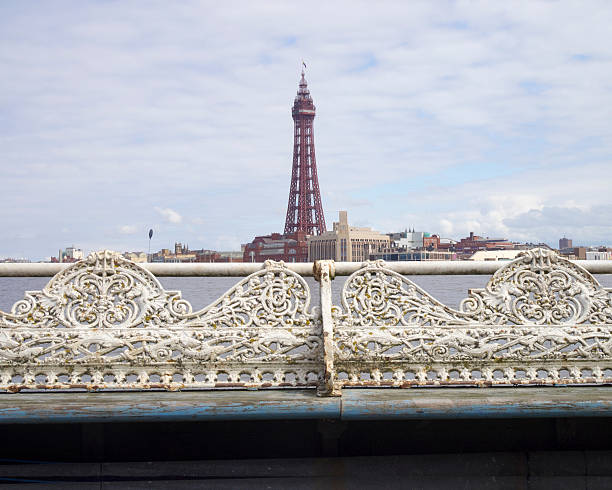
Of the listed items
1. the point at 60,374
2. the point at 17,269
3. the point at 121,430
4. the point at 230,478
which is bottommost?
the point at 230,478

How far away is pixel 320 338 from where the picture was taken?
3455 millimetres

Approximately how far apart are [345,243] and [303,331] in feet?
311

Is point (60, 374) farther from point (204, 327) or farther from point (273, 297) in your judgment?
point (273, 297)

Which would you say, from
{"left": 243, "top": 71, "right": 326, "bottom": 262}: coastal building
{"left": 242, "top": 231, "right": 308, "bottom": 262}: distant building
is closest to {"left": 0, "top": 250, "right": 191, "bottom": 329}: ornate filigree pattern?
{"left": 242, "top": 231, "right": 308, "bottom": 262}: distant building

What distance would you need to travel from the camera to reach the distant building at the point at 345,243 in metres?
91.6

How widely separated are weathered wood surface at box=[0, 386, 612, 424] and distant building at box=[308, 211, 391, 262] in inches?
3155

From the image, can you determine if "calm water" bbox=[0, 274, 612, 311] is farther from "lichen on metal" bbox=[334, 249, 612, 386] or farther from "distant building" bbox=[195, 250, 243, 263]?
"distant building" bbox=[195, 250, 243, 263]

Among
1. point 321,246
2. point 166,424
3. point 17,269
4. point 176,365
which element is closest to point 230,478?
point 166,424

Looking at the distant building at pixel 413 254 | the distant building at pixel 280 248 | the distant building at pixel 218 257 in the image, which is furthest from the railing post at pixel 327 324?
the distant building at pixel 218 257

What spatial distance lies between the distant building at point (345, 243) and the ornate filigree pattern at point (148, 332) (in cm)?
7985

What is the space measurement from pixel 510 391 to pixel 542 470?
0.46 meters

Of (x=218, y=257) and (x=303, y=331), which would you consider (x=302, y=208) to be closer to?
(x=218, y=257)

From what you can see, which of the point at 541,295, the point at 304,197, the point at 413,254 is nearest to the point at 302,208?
the point at 304,197

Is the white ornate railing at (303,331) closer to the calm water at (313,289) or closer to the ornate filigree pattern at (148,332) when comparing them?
the ornate filigree pattern at (148,332)
